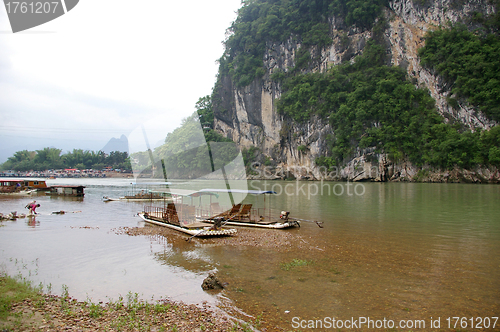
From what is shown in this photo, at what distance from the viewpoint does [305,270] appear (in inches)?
324

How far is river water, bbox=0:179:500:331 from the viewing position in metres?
5.95

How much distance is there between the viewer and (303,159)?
57781 mm

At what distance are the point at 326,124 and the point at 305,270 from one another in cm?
4847

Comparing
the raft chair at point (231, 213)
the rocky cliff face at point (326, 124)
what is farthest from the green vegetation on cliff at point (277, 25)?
the raft chair at point (231, 213)

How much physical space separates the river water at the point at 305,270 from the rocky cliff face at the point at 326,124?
3468cm

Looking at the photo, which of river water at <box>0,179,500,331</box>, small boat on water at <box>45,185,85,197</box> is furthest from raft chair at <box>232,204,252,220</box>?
small boat on water at <box>45,185,85,197</box>

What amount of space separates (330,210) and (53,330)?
59.5ft

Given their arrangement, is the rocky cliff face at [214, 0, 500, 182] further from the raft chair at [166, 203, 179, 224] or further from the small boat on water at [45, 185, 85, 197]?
the raft chair at [166, 203, 179, 224]

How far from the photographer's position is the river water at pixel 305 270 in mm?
5949

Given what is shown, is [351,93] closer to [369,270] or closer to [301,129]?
[301,129]

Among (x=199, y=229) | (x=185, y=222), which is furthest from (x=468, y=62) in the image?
(x=199, y=229)

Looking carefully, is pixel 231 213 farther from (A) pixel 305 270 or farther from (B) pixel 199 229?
(A) pixel 305 270

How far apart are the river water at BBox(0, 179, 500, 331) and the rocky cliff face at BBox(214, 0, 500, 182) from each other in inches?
1365

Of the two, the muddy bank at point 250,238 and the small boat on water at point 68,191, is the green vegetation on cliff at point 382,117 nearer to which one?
the muddy bank at point 250,238
